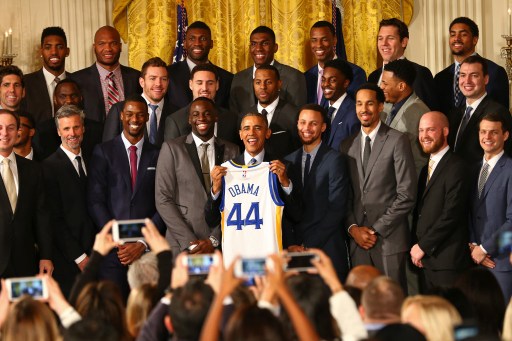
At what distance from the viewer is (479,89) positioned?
8.97 meters

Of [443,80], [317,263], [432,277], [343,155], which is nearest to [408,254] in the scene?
[432,277]

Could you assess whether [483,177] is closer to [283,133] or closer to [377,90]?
[377,90]

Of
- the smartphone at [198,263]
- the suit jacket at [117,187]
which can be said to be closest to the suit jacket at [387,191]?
the suit jacket at [117,187]

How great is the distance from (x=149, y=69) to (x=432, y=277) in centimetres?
286

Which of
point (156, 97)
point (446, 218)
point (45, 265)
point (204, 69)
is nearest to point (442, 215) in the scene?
point (446, 218)

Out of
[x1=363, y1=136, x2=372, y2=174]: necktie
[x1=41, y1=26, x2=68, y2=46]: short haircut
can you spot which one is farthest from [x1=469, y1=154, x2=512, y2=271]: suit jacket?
[x1=41, y1=26, x2=68, y2=46]: short haircut

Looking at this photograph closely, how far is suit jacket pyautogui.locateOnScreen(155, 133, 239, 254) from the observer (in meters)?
8.65

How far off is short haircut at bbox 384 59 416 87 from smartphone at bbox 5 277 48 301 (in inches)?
174

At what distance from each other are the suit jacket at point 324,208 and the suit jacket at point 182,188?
66 centimetres

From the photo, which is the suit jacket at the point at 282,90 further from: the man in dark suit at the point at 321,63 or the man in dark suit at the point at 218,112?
the man in dark suit at the point at 218,112

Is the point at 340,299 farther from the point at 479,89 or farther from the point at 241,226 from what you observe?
the point at 479,89

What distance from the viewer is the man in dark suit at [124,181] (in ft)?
28.6

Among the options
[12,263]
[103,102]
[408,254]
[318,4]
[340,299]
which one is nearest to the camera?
[340,299]

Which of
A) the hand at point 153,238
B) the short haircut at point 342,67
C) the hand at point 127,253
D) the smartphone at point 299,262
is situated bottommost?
the hand at point 127,253
